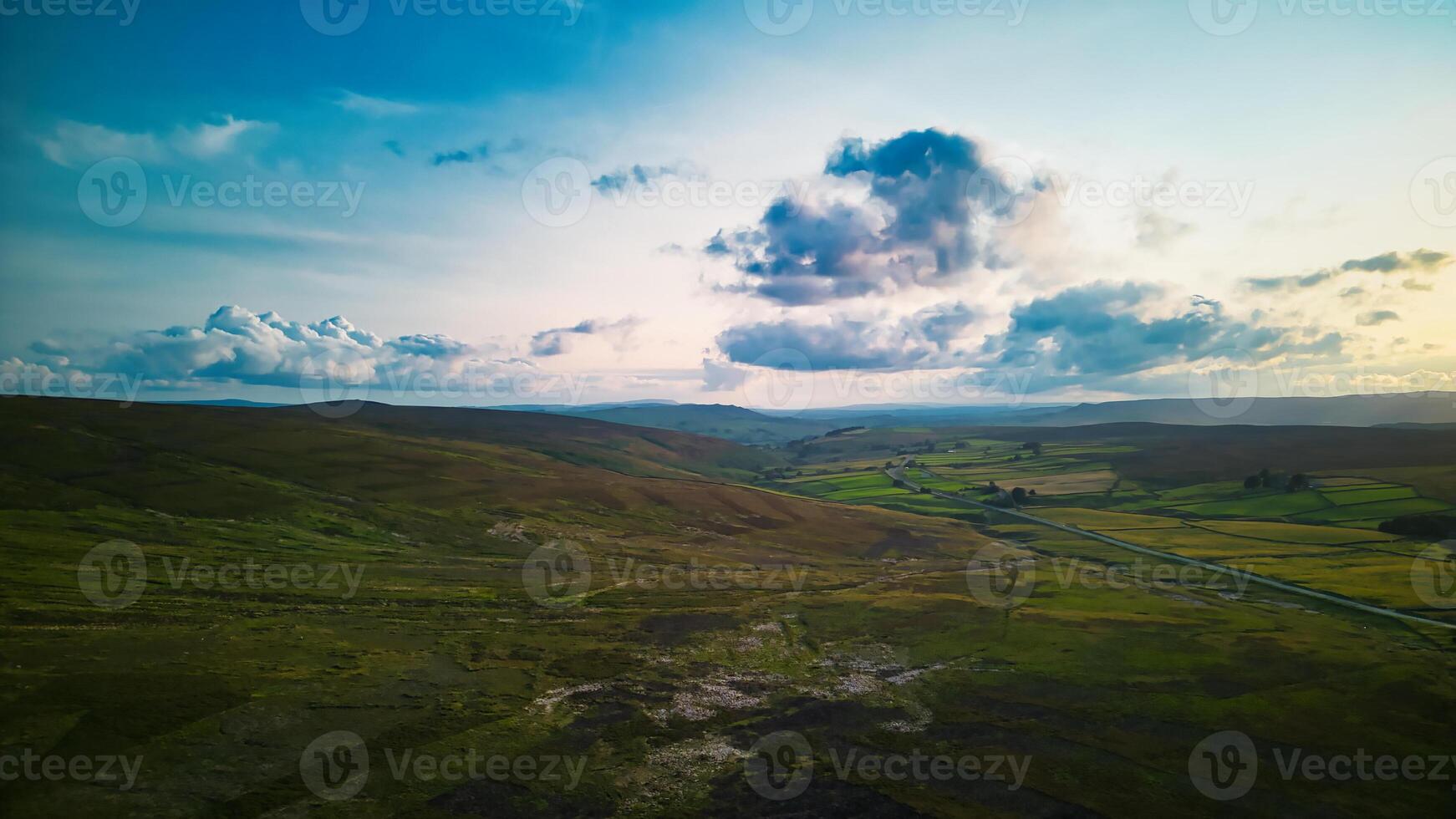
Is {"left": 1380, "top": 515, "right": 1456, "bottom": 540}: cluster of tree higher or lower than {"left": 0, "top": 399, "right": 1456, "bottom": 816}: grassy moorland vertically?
higher

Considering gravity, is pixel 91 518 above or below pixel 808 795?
above

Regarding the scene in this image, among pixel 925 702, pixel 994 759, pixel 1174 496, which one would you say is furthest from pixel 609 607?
pixel 1174 496

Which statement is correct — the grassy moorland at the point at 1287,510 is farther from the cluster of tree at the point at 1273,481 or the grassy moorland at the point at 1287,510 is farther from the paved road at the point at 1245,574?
the paved road at the point at 1245,574

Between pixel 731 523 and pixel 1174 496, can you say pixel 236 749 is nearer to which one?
pixel 731 523

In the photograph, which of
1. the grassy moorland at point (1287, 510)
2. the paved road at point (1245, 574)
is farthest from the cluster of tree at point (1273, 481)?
the paved road at point (1245, 574)

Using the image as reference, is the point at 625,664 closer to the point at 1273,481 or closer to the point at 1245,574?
the point at 1245,574

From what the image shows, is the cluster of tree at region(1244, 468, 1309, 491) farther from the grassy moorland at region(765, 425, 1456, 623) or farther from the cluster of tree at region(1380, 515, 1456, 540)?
the cluster of tree at region(1380, 515, 1456, 540)

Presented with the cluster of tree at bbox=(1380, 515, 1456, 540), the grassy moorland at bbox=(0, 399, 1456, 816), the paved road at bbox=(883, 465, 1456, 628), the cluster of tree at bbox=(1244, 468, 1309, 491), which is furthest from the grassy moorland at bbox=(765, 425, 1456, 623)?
the grassy moorland at bbox=(0, 399, 1456, 816)
